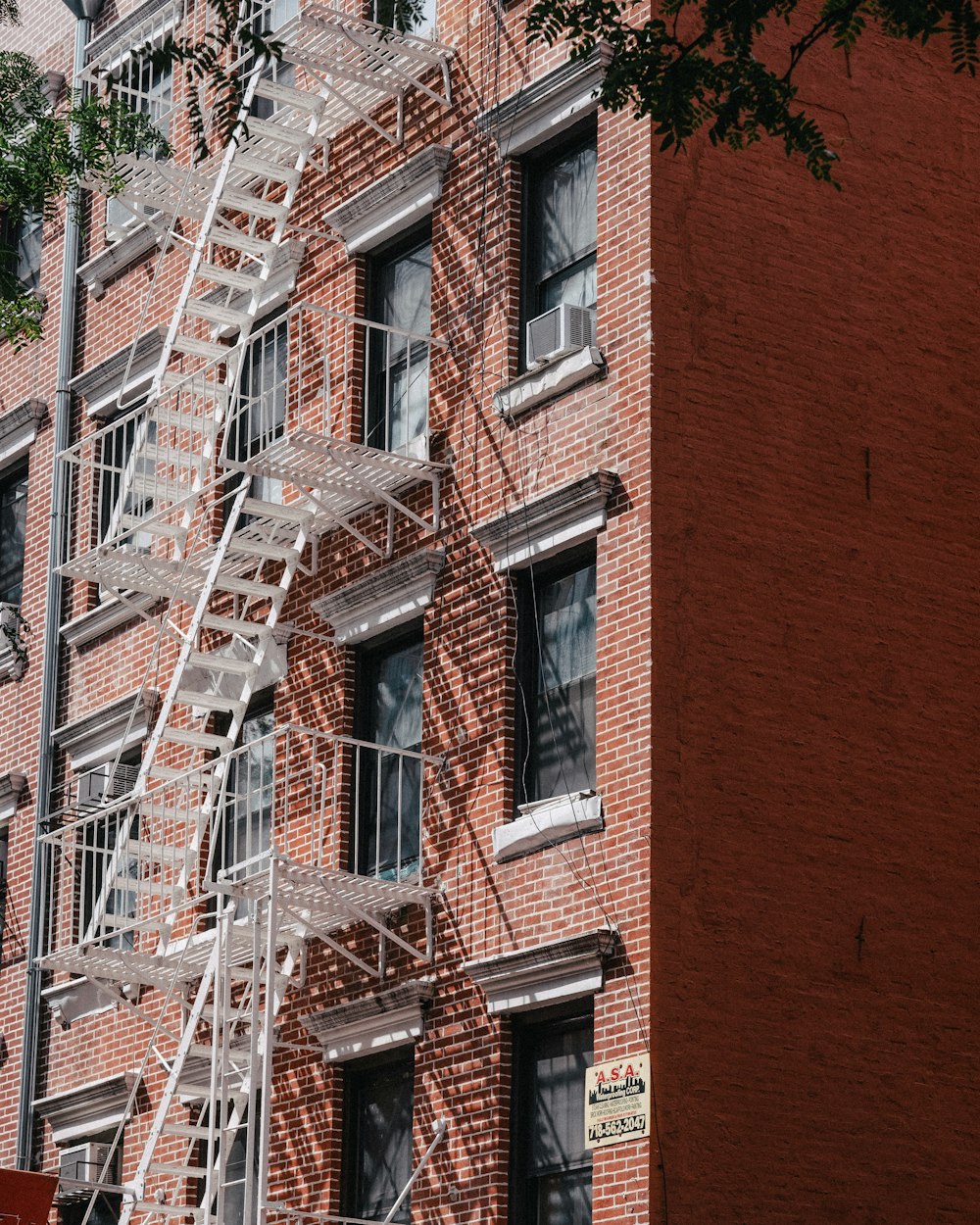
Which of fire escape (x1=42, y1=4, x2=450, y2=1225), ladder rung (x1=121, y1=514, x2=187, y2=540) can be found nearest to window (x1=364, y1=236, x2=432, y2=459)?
fire escape (x1=42, y1=4, x2=450, y2=1225)

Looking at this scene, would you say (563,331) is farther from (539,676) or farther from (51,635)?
(51,635)

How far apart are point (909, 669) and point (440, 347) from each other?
4.50 metres

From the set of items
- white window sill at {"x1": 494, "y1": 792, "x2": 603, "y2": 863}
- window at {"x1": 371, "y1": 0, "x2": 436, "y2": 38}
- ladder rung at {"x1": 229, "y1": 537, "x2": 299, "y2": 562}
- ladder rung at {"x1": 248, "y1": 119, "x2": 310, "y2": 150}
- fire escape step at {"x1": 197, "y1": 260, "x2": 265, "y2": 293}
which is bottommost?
white window sill at {"x1": 494, "y1": 792, "x2": 603, "y2": 863}

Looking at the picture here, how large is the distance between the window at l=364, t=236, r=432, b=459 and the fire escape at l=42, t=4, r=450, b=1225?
38 mm

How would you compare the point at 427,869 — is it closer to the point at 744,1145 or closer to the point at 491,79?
the point at 744,1145

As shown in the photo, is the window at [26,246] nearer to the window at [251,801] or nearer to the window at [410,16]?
the window at [410,16]

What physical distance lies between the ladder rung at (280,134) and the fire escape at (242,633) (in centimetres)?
3

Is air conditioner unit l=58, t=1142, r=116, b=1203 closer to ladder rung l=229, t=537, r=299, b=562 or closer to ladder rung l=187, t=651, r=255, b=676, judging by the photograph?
ladder rung l=187, t=651, r=255, b=676

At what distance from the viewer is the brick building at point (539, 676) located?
15.9 meters

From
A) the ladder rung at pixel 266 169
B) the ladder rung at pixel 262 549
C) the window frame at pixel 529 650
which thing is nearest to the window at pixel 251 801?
the ladder rung at pixel 262 549

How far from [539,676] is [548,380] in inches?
86.2

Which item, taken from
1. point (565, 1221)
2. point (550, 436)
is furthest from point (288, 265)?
point (565, 1221)

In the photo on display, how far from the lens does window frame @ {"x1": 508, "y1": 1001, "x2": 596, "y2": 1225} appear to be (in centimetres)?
1606

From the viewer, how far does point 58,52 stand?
87.8 feet
